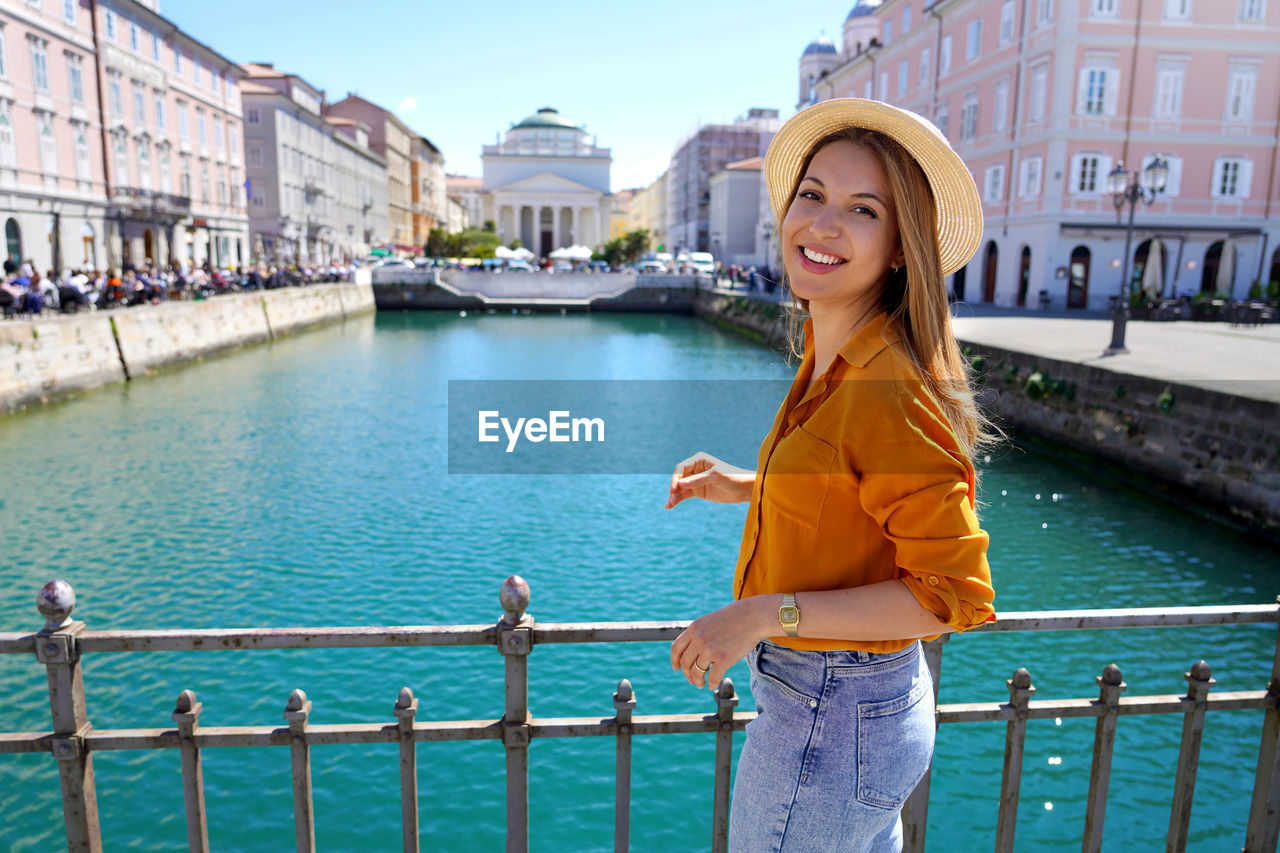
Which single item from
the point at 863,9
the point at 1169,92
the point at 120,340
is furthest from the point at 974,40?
the point at 120,340

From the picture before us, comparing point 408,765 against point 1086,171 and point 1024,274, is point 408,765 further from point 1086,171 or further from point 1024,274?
point 1024,274

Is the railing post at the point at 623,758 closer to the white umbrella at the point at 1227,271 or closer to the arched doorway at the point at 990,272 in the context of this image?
the white umbrella at the point at 1227,271

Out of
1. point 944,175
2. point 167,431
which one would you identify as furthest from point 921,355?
point 167,431

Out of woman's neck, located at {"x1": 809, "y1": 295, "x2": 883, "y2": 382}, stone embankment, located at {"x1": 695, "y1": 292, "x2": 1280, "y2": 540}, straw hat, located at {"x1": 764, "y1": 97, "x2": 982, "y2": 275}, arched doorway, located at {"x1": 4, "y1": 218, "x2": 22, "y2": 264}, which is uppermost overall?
arched doorway, located at {"x1": 4, "y1": 218, "x2": 22, "y2": 264}

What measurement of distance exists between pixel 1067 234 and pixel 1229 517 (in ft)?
69.5

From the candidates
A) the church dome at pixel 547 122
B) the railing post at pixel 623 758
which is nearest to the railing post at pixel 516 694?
the railing post at pixel 623 758

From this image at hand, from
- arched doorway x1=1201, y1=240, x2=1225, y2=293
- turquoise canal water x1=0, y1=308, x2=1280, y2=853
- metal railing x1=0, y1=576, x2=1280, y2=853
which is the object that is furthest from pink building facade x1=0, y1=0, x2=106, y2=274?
arched doorway x1=1201, y1=240, x2=1225, y2=293

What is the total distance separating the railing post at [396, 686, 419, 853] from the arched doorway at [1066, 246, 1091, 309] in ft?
108

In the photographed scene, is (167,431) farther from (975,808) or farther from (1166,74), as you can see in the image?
(1166,74)

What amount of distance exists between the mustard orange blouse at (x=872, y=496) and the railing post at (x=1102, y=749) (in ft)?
A: 4.66

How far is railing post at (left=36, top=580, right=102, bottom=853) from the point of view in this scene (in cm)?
246

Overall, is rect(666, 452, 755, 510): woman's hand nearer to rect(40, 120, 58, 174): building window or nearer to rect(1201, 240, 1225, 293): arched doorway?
rect(1201, 240, 1225, 293): arched doorway

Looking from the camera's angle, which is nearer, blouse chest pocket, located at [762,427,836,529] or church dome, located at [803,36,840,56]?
blouse chest pocket, located at [762,427,836,529]

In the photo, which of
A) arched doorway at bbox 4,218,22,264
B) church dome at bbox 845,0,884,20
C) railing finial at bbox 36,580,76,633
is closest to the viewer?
railing finial at bbox 36,580,76,633
